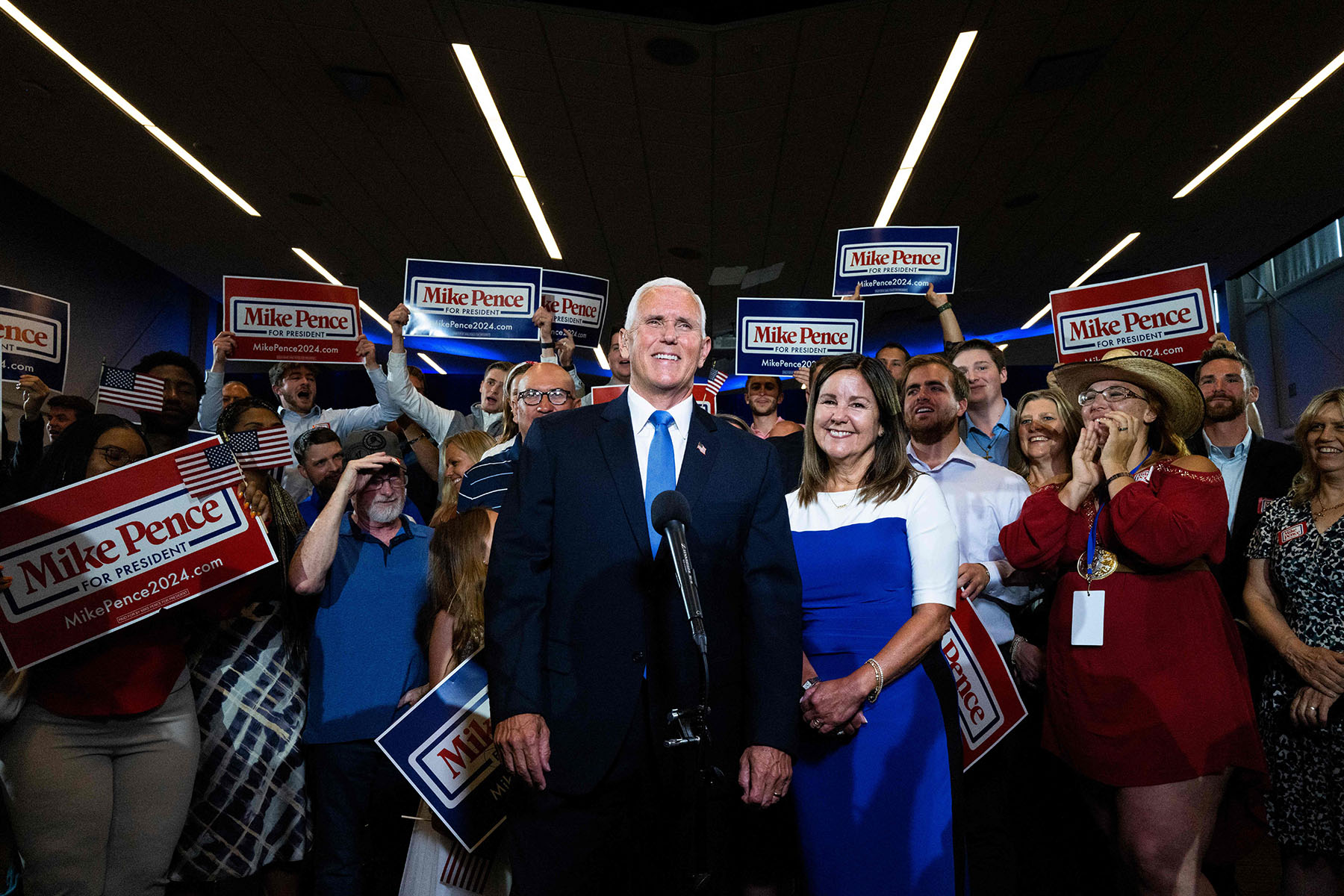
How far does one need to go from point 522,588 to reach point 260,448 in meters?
1.39

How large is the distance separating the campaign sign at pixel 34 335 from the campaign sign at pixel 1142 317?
500 centimetres

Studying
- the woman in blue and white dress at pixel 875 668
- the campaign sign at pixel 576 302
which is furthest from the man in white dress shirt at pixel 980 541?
the campaign sign at pixel 576 302

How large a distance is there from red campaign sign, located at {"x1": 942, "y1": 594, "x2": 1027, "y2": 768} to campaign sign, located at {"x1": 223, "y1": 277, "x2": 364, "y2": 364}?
146 inches

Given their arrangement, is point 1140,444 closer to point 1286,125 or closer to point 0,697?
point 0,697

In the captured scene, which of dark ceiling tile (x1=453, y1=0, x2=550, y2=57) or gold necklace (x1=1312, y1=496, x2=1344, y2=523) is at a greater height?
dark ceiling tile (x1=453, y1=0, x2=550, y2=57)

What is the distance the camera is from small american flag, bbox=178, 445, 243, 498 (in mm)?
2270

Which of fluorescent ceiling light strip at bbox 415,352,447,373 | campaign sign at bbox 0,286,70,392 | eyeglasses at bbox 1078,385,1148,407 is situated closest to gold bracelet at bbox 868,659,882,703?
eyeglasses at bbox 1078,385,1148,407

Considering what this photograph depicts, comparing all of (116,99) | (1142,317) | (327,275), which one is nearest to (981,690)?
(1142,317)

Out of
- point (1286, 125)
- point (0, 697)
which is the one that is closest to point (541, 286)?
point (0, 697)

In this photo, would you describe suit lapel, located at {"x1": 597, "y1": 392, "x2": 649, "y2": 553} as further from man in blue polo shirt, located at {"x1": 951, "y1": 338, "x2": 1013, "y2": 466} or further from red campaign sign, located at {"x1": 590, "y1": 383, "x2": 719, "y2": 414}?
man in blue polo shirt, located at {"x1": 951, "y1": 338, "x2": 1013, "y2": 466}

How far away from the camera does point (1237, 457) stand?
11.6 feet

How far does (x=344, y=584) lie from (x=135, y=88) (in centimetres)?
555

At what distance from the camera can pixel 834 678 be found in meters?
1.96

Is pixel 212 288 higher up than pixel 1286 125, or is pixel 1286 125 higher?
pixel 1286 125
